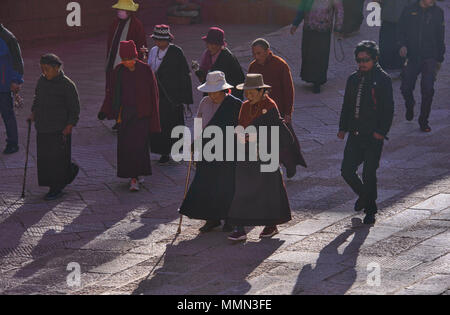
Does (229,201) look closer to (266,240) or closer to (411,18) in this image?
(266,240)

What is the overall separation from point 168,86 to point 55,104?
6.66 ft

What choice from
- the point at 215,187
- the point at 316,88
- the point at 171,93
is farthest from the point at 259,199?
the point at 316,88

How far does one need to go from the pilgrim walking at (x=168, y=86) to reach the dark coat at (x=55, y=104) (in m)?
1.80

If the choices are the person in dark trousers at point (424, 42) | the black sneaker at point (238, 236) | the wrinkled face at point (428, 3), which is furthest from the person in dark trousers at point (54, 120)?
the wrinkled face at point (428, 3)

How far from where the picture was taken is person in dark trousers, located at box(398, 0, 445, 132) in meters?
12.9

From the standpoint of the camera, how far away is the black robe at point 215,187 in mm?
9102

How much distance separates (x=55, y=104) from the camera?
10664 millimetres

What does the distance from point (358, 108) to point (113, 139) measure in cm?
530

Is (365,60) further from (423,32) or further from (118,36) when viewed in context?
(118,36)

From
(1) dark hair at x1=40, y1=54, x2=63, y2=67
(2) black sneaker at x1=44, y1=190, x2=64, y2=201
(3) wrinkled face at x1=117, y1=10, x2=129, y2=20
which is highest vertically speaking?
(3) wrinkled face at x1=117, y1=10, x2=129, y2=20

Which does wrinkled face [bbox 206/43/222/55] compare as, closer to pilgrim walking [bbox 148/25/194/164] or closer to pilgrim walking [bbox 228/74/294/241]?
pilgrim walking [bbox 148/25/194/164]

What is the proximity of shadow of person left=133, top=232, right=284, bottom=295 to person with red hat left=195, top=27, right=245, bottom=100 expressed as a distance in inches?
116

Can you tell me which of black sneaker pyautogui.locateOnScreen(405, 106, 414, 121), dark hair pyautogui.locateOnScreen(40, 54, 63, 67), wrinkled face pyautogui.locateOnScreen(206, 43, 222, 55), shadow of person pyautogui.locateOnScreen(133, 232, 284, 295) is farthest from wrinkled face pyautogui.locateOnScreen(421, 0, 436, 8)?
shadow of person pyautogui.locateOnScreen(133, 232, 284, 295)
